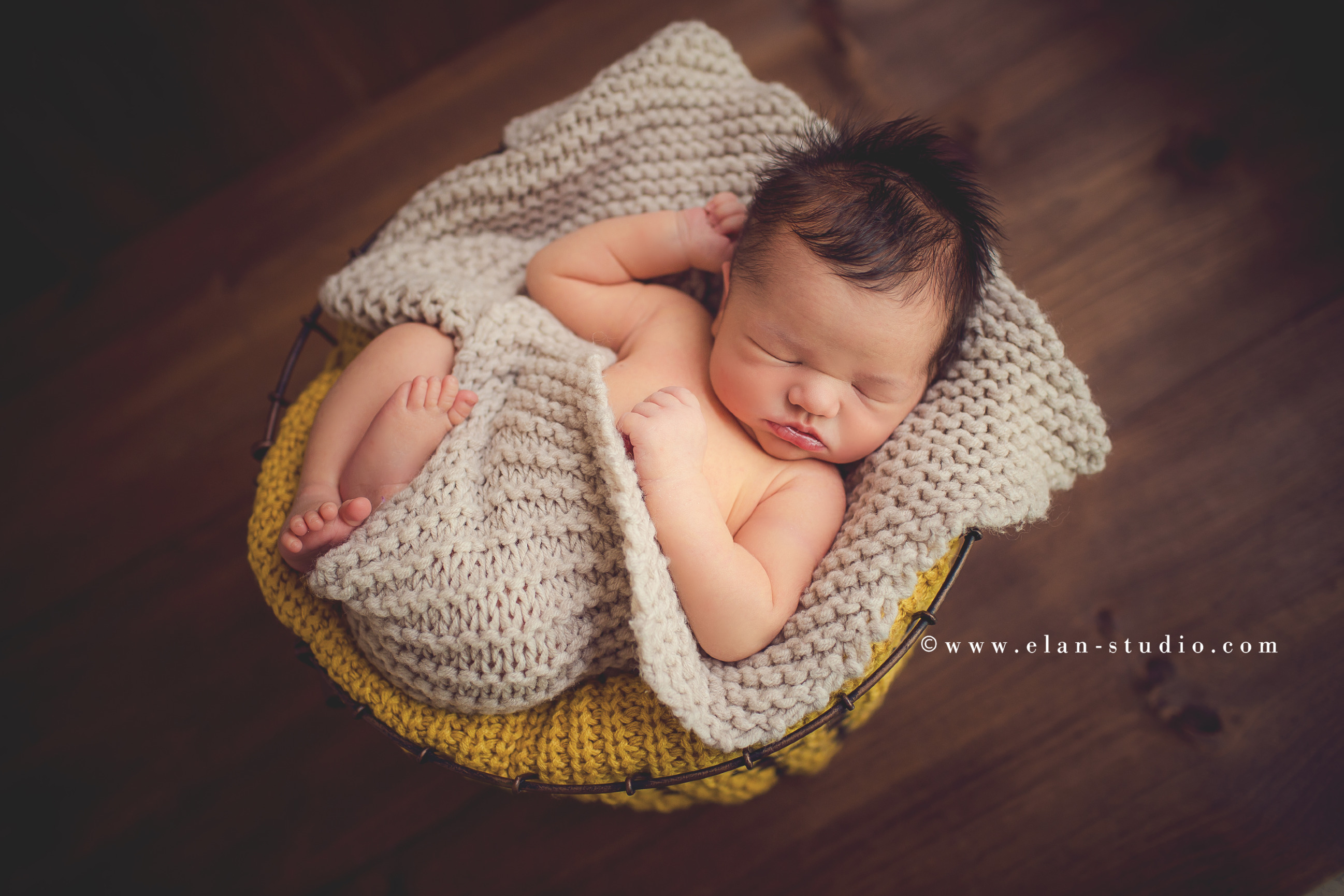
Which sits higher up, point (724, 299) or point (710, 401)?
point (724, 299)

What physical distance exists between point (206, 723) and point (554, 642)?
888 mm

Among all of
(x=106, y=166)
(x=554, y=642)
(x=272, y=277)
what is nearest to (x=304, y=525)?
(x=554, y=642)

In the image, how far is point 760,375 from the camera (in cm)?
93

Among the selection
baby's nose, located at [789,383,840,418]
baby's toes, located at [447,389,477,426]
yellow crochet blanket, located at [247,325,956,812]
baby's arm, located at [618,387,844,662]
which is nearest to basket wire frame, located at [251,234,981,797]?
yellow crochet blanket, located at [247,325,956,812]

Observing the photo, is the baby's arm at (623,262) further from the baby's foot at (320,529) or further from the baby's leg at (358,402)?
the baby's foot at (320,529)

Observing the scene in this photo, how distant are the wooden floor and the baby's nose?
62 cm

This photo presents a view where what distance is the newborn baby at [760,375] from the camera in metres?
0.87

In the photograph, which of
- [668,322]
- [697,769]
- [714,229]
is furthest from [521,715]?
[714,229]

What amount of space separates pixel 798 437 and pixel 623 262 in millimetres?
377

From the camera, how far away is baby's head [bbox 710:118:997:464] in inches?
33.9

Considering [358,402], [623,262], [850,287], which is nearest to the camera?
[850,287]

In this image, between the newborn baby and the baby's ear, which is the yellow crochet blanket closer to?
the newborn baby

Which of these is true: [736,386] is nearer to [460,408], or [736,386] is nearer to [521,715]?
[460,408]

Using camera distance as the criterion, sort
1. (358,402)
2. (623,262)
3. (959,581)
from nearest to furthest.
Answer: (358,402) < (623,262) < (959,581)
